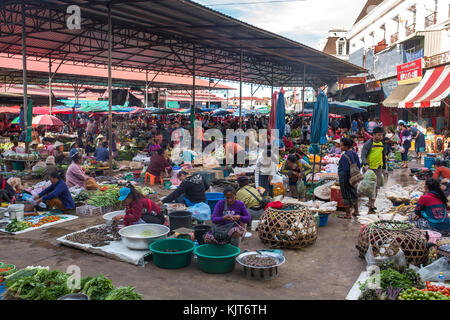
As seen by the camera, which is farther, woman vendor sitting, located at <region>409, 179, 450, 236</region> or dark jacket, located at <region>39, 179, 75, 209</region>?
dark jacket, located at <region>39, 179, 75, 209</region>

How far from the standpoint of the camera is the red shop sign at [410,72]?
19.8 metres

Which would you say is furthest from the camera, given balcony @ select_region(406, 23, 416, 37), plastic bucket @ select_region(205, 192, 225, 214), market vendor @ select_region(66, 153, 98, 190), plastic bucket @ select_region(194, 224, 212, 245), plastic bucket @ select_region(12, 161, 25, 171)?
balcony @ select_region(406, 23, 416, 37)

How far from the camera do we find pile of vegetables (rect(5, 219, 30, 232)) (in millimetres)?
6844

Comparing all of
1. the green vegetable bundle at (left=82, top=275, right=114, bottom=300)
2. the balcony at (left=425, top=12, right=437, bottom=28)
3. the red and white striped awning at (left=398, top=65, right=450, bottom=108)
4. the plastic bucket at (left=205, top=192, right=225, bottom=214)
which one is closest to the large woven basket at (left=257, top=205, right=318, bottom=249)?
the plastic bucket at (left=205, top=192, right=225, bottom=214)

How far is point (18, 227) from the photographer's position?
22.6 ft

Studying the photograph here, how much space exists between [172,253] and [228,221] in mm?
1140

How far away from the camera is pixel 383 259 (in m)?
5.12

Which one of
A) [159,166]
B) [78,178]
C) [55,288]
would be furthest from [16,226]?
[159,166]

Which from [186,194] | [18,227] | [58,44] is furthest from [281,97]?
[58,44]

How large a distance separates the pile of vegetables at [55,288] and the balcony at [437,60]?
18.5 m

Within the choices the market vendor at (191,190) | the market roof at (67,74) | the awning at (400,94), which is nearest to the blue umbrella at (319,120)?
the market vendor at (191,190)

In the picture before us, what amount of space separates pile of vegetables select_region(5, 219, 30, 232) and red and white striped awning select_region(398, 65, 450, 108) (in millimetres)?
15236

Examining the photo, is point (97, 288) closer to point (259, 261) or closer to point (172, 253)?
point (172, 253)

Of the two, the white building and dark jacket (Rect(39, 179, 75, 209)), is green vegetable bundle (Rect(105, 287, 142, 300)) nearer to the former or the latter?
dark jacket (Rect(39, 179, 75, 209))
